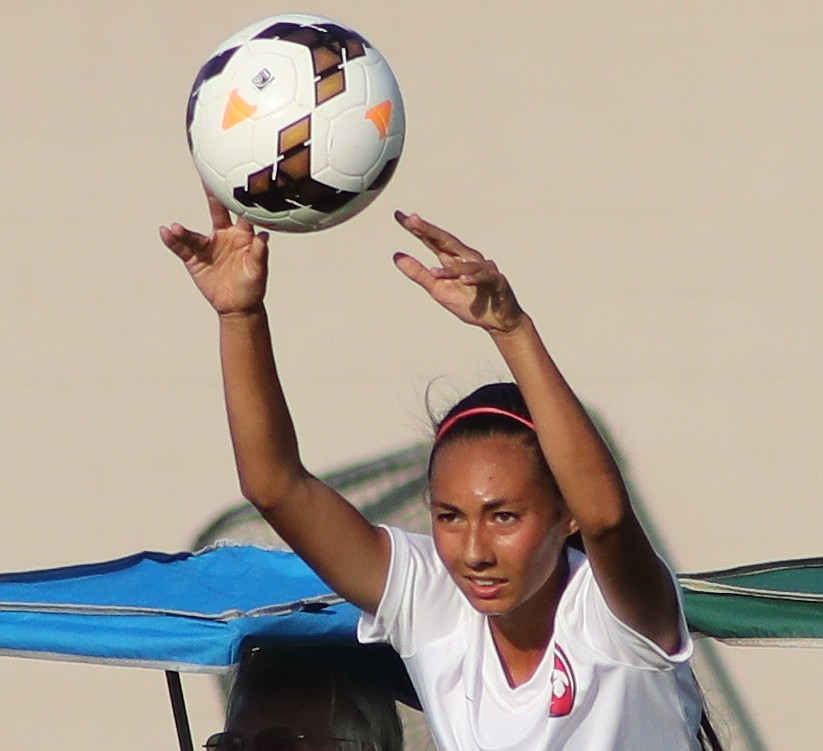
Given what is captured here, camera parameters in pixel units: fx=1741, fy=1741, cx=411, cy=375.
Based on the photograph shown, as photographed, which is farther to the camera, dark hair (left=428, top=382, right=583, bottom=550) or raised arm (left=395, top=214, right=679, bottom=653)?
dark hair (left=428, top=382, right=583, bottom=550)

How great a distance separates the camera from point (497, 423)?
2.87 m

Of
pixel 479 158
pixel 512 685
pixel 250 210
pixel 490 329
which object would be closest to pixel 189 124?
pixel 250 210

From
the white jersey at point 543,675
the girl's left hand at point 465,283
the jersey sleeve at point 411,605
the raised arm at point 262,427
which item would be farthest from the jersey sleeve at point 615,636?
the girl's left hand at point 465,283

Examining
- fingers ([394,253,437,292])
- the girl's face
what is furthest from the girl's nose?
fingers ([394,253,437,292])

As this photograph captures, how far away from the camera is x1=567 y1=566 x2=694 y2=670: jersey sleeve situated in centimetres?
268

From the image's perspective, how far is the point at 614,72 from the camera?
504cm

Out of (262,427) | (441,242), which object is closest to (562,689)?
(262,427)

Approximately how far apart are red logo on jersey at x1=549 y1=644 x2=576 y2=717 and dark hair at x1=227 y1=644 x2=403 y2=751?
1.97 ft

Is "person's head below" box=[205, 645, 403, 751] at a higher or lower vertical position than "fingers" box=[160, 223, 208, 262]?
lower

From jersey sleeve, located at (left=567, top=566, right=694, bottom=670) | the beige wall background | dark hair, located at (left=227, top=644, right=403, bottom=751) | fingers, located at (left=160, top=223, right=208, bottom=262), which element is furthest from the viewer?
the beige wall background

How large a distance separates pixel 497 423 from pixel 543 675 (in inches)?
16.4

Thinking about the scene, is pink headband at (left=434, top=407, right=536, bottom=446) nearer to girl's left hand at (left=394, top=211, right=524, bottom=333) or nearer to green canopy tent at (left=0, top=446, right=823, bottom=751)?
girl's left hand at (left=394, top=211, right=524, bottom=333)

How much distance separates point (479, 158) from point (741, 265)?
82 cm

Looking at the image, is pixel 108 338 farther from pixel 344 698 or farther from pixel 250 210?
pixel 250 210
